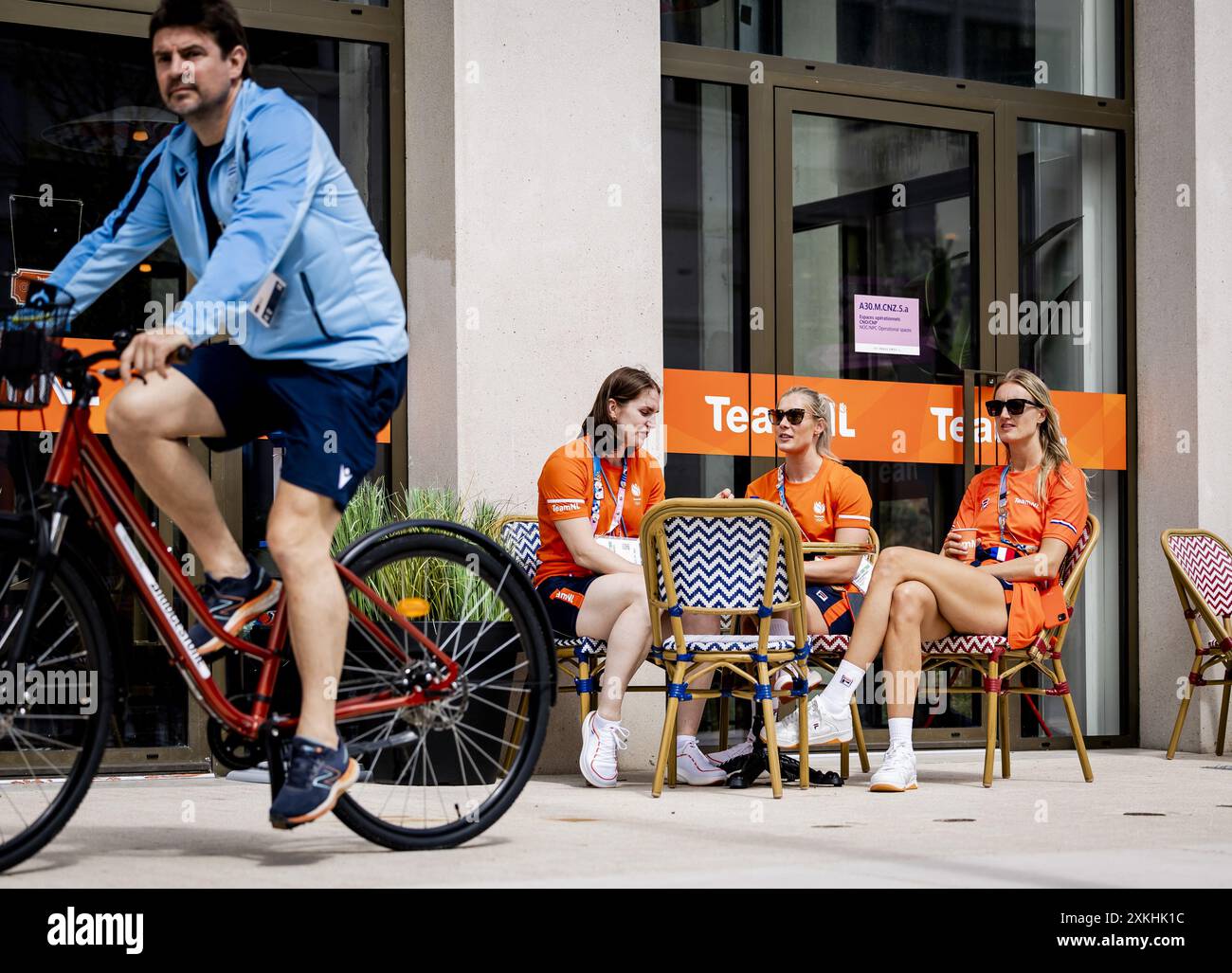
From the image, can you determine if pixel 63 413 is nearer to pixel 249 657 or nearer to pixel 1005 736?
pixel 249 657

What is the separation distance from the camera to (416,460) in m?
7.01

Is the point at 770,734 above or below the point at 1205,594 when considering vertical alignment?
below

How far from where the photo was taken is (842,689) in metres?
6.02

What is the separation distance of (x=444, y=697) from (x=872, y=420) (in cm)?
444

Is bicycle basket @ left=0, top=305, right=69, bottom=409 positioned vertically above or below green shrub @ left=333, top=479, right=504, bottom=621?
above

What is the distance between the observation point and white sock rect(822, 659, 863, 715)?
5.99 metres

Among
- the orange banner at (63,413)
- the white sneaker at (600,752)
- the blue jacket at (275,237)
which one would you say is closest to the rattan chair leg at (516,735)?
the blue jacket at (275,237)

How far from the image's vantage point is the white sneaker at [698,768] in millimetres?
6094

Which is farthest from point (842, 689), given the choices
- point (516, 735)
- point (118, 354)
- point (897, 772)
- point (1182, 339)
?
point (1182, 339)

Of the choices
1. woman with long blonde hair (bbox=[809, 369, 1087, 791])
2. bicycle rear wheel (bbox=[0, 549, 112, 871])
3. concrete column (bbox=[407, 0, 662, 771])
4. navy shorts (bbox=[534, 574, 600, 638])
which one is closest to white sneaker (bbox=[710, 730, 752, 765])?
woman with long blonde hair (bbox=[809, 369, 1087, 791])

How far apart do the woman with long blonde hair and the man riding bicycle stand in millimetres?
2730

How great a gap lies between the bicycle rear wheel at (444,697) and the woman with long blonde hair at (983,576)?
188 centimetres

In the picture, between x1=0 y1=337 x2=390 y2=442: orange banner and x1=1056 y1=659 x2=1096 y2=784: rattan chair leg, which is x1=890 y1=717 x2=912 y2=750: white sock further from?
x1=0 y1=337 x2=390 y2=442: orange banner
